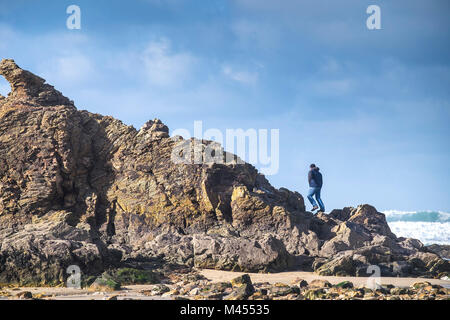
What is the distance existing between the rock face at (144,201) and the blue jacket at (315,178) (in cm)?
146

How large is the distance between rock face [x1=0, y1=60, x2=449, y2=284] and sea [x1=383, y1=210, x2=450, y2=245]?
1411 inches

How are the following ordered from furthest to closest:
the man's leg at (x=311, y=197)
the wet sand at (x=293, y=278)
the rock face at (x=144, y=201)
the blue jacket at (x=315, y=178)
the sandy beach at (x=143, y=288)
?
the man's leg at (x=311, y=197) → the blue jacket at (x=315, y=178) → the rock face at (x=144, y=201) → the wet sand at (x=293, y=278) → the sandy beach at (x=143, y=288)

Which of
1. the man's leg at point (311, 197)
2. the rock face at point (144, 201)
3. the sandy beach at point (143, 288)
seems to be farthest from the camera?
the man's leg at point (311, 197)

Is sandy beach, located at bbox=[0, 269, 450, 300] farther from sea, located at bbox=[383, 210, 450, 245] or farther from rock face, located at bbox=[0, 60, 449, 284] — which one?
sea, located at bbox=[383, 210, 450, 245]

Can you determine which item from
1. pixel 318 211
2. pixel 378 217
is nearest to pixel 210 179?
pixel 318 211

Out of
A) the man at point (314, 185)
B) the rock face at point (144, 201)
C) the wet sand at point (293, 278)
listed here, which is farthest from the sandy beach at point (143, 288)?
the man at point (314, 185)

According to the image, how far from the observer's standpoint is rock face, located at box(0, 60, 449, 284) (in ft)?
60.5

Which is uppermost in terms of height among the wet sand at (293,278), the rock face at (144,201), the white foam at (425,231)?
the rock face at (144,201)

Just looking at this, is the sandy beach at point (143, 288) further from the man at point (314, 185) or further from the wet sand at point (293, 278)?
the man at point (314, 185)

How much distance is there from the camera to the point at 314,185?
2406 cm

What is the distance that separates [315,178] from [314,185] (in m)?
0.36

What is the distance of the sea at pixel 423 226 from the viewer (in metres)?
55.8
